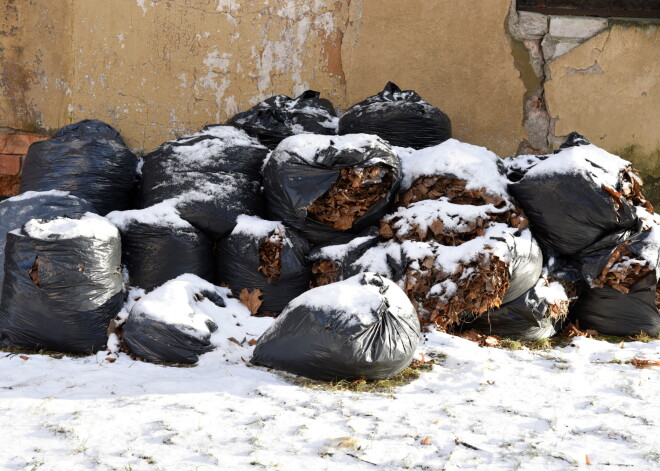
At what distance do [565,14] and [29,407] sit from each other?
4.09 m

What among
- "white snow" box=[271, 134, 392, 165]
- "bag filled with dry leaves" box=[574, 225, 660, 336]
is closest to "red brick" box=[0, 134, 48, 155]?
"white snow" box=[271, 134, 392, 165]

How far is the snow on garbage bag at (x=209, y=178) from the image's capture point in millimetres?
3289

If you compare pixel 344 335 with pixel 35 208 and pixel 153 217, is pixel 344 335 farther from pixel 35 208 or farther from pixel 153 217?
pixel 35 208

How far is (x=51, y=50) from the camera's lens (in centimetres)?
443

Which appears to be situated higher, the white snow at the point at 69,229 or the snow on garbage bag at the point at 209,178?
the snow on garbage bag at the point at 209,178

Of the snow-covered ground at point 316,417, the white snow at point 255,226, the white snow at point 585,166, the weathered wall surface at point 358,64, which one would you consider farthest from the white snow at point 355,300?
the weathered wall surface at point 358,64

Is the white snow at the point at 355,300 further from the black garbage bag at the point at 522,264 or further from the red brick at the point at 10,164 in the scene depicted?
the red brick at the point at 10,164

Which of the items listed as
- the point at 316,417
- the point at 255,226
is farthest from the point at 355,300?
the point at 255,226

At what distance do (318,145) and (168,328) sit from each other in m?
1.17

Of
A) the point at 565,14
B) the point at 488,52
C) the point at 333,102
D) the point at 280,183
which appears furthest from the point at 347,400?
the point at 565,14

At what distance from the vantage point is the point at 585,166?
311 centimetres

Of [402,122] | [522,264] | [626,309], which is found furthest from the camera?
[402,122]

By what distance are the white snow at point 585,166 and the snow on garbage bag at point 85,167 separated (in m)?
2.25

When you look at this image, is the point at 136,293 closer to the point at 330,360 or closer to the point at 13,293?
the point at 13,293
